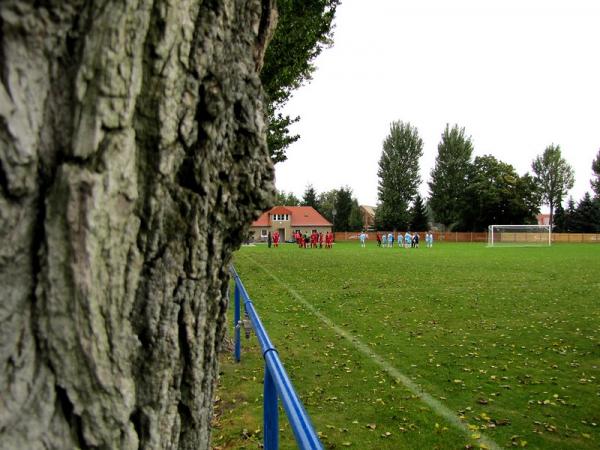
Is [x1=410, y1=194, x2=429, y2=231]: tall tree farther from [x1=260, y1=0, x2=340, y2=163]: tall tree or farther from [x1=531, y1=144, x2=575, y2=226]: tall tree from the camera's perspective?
[x1=260, y1=0, x2=340, y2=163]: tall tree

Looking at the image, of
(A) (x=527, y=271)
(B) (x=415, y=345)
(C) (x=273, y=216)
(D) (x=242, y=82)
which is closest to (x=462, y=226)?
(C) (x=273, y=216)

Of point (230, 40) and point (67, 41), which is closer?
point (67, 41)

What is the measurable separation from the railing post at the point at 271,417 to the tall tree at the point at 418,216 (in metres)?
76.8

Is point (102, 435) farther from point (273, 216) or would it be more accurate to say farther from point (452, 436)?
point (273, 216)

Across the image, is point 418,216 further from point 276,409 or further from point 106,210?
point 106,210

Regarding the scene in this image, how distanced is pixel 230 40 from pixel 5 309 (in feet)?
3.76

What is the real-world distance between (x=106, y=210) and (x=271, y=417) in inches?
69.9

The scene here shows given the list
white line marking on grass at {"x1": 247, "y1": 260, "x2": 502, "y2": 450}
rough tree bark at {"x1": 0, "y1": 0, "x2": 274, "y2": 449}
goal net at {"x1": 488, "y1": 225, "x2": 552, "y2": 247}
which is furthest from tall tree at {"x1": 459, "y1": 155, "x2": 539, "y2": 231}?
rough tree bark at {"x1": 0, "y1": 0, "x2": 274, "y2": 449}

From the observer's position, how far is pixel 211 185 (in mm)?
1639

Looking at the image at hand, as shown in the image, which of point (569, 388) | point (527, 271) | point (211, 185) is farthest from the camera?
point (527, 271)

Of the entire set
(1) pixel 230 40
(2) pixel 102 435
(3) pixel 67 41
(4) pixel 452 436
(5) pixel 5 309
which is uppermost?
(1) pixel 230 40

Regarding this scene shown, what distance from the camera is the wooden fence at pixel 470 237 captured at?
6944cm

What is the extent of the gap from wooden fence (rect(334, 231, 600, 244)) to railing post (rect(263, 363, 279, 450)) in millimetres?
72754

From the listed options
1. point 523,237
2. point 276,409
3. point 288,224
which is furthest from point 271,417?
point 288,224
